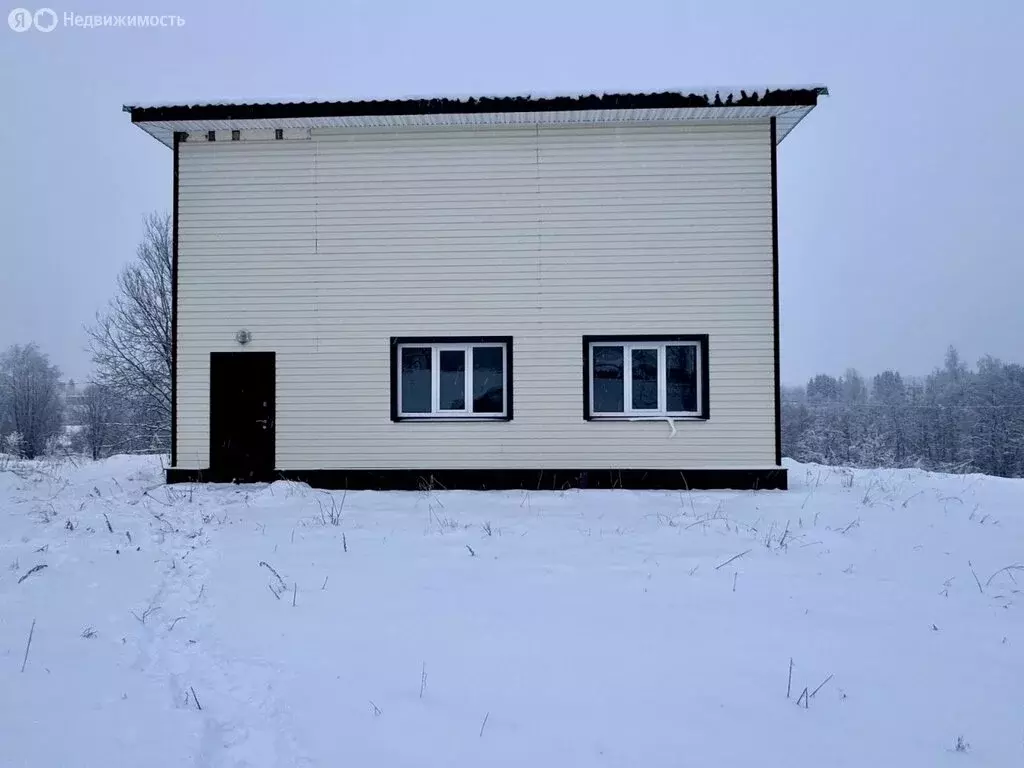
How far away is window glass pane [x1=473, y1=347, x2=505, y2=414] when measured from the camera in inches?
395

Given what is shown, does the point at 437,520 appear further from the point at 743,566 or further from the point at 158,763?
the point at 158,763

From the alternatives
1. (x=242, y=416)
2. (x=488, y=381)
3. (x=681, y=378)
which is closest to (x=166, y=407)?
(x=242, y=416)

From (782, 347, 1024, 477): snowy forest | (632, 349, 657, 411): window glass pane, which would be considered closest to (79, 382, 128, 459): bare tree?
(632, 349, 657, 411): window glass pane

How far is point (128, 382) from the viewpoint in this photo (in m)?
20.6

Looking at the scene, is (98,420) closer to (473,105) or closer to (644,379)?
(473,105)

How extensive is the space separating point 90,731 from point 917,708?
4.25 meters

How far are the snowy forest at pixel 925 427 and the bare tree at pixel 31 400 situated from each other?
43275 mm

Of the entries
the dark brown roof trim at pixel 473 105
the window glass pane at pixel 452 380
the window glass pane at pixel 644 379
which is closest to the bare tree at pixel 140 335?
the dark brown roof trim at pixel 473 105

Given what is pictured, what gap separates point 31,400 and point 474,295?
3898 centimetres

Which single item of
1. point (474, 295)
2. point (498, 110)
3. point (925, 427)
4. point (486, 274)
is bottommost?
point (925, 427)

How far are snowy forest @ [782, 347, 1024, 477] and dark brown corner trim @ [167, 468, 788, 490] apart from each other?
31.1 metres

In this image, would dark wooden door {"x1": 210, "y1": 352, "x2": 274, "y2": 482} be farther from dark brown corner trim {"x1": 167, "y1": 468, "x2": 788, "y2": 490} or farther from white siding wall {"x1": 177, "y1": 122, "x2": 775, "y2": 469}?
dark brown corner trim {"x1": 167, "y1": 468, "x2": 788, "y2": 490}

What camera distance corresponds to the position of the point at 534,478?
32.2ft

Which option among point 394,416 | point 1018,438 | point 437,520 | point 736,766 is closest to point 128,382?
point 394,416
